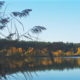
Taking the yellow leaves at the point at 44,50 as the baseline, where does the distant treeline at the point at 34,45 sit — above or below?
above

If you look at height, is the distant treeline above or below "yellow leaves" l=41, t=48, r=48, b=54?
above

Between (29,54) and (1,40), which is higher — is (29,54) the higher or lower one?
the lower one

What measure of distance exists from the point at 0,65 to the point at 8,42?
0.23 metres

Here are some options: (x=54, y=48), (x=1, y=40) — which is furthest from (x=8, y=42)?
(x=54, y=48)

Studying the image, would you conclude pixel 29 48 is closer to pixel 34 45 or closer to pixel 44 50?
pixel 34 45

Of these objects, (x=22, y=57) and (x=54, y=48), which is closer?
(x=54, y=48)

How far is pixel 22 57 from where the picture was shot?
1893mm

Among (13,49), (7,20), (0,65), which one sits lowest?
(0,65)

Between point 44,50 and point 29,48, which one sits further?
point 29,48

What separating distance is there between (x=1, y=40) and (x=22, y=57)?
23cm

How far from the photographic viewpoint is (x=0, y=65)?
6.07 feet

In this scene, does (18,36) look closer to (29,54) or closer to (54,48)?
(29,54)

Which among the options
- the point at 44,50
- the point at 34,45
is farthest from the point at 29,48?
the point at 44,50

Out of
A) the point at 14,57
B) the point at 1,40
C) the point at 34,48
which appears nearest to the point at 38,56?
the point at 34,48
